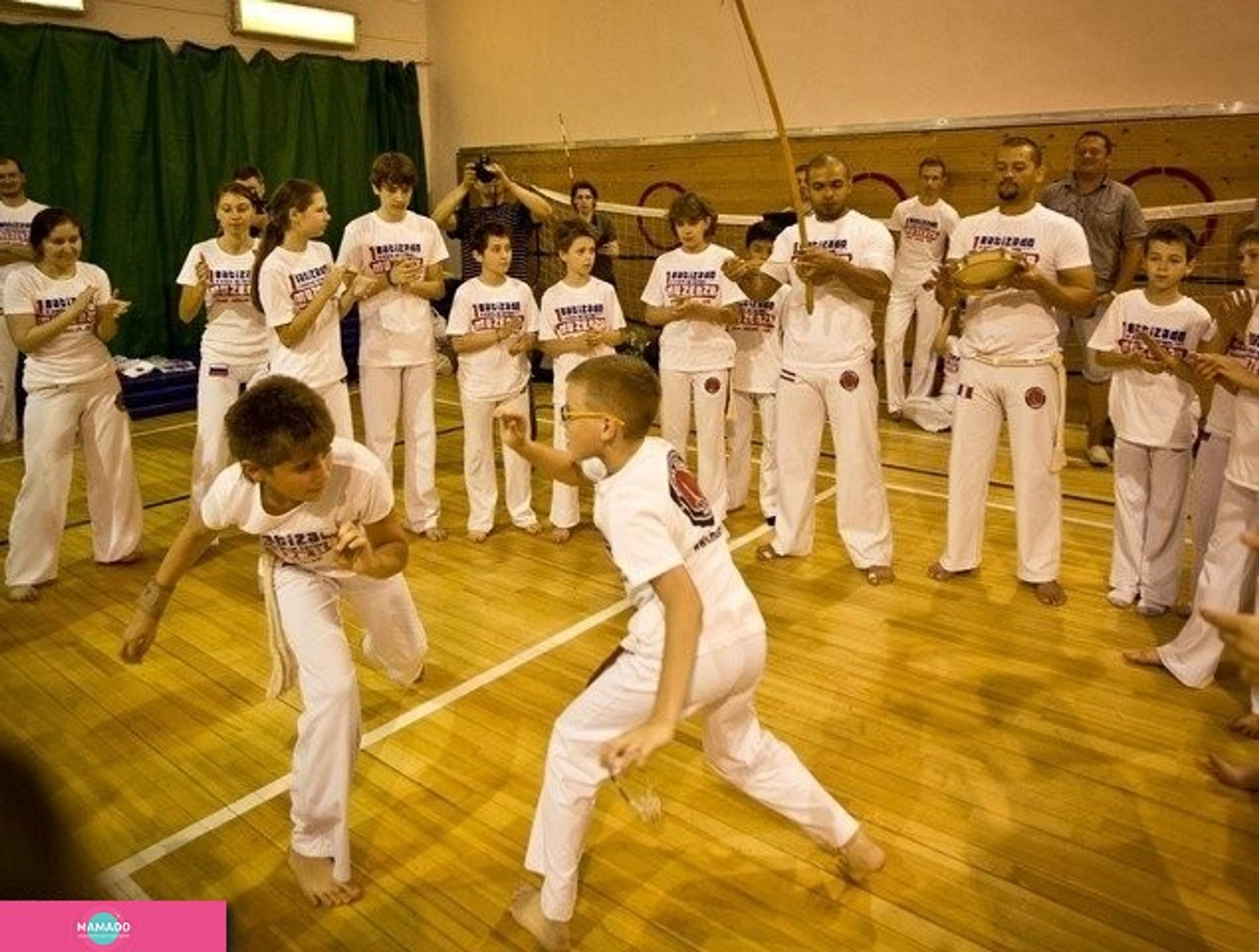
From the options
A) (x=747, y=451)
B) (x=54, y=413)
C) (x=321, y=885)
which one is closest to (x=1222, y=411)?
(x=747, y=451)

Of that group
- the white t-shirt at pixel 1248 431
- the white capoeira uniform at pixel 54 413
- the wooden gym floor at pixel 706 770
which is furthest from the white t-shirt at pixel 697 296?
the white capoeira uniform at pixel 54 413

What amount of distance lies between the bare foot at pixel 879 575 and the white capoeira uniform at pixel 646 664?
289 cm

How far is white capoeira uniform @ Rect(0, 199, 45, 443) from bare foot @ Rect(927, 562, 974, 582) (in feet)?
25.7

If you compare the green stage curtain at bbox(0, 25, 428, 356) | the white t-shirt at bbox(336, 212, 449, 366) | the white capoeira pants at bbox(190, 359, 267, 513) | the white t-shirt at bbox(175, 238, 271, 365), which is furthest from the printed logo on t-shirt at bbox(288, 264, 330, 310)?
the green stage curtain at bbox(0, 25, 428, 356)

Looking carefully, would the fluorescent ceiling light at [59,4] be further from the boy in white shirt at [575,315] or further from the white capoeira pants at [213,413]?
the boy in white shirt at [575,315]

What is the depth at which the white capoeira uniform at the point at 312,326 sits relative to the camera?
18.0ft

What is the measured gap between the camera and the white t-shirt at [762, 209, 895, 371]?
17.5 feet

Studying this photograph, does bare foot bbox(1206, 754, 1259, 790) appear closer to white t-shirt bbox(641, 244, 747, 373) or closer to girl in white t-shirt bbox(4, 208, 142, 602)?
white t-shirt bbox(641, 244, 747, 373)

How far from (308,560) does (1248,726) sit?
3.77 m

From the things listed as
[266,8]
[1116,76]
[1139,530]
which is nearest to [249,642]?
[1139,530]

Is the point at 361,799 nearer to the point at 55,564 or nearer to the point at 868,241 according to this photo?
the point at 55,564

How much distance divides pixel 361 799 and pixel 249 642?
170cm

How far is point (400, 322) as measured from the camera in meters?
6.19

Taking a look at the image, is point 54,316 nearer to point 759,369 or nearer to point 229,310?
point 229,310
